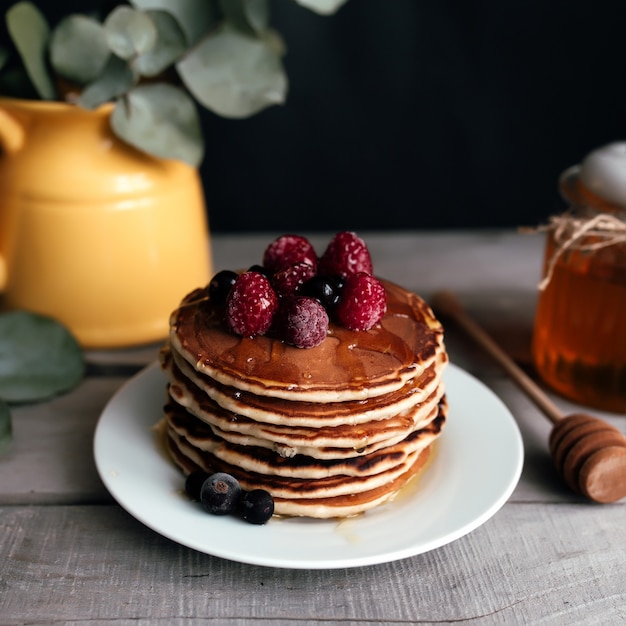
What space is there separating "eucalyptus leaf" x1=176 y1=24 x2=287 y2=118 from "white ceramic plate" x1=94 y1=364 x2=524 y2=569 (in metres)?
0.64

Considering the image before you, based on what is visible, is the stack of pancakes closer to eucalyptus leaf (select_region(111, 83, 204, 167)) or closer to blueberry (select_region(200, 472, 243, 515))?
blueberry (select_region(200, 472, 243, 515))

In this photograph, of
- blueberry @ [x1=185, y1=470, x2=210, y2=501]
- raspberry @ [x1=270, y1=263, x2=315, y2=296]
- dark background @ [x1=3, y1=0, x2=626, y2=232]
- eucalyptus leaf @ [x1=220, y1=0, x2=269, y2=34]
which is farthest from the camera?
dark background @ [x1=3, y1=0, x2=626, y2=232]

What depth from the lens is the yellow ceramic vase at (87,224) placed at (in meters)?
1.56

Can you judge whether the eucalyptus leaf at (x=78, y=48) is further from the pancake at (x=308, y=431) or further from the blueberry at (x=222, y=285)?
the pancake at (x=308, y=431)

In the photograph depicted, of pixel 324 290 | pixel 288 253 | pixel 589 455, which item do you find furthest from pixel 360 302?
pixel 589 455

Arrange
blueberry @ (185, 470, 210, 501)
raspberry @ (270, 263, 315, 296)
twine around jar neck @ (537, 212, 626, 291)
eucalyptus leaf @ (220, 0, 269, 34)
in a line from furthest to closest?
eucalyptus leaf @ (220, 0, 269, 34), twine around jar neck @ (537, 212, 626, 291), raspberry @ (270, 263, 315, 296), blueberry @ (185, 470, 210, 501)

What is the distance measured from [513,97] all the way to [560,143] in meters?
0.19

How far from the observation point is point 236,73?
1680 millimetres

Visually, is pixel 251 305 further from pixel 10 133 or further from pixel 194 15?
pixel 194 15

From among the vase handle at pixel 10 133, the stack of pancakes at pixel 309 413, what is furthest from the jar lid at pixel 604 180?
the vase handle at pixel 10 133

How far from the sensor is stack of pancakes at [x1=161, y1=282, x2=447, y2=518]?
3.63 ft

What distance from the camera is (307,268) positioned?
4.15 feet

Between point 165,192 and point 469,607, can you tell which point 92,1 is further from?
point 469,607

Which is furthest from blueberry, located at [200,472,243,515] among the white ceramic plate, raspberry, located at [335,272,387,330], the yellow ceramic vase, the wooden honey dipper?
the yellow ceramic vase
